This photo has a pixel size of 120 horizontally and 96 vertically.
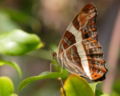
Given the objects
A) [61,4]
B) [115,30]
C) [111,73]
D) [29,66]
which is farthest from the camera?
[29,66]

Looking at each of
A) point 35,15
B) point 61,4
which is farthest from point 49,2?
point 35,15

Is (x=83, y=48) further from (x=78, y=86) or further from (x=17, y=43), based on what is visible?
(x=78, y=86)

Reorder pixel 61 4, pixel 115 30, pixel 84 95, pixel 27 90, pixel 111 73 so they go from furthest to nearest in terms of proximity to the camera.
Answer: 1. pixel 61 4
2. pixel 27 90
3. pixel 115 30
4. pixel 111 73
5. pixel 84 95

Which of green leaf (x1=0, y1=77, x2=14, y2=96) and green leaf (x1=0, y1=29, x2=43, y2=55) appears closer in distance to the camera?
green leaf (x1=0, y1=77, x2=14, y2=96)

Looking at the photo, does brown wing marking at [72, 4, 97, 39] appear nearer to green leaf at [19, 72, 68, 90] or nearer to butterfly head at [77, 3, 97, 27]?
butterfly head at [77, 3, 97, 27]

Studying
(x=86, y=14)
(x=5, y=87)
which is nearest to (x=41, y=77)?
(x=5, y=87)

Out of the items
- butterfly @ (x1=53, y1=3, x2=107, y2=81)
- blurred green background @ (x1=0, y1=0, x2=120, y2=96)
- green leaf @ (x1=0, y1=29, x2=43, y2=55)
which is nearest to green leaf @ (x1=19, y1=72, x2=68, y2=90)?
green leaf @ (x1=0, y1=29, x2=43, y2=55)

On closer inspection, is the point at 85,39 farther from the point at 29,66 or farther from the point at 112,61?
the point at 29,66
